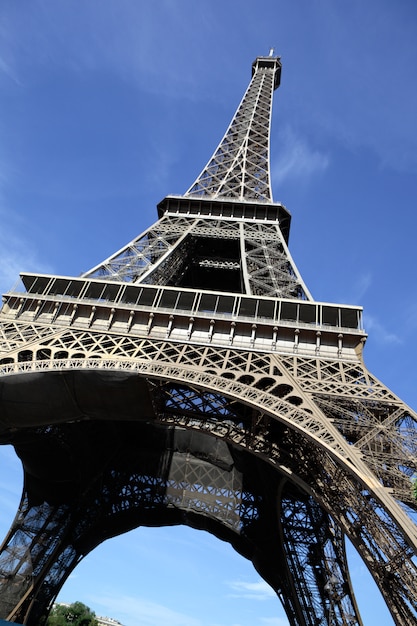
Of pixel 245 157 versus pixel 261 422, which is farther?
pixel 245 157

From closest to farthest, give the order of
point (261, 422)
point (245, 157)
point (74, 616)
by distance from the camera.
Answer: point (261, 422) < point (245, 157) < point (74, 616)

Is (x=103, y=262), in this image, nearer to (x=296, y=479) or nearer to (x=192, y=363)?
(x=192, y=363)

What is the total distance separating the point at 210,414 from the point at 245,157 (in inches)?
942

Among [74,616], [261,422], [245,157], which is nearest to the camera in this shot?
[261,422]

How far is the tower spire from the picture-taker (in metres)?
32.6

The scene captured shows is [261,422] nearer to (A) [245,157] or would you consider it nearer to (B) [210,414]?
(B) [210,414]

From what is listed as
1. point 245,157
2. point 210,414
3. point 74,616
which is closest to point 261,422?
point 210,414

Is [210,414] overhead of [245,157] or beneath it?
beneath

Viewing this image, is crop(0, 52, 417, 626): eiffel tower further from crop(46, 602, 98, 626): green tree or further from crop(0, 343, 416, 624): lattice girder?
crop(46, 602, 98, 626): green tree

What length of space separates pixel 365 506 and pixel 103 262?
1531 centimetres

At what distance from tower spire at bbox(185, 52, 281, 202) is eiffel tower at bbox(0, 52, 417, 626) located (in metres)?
0.26

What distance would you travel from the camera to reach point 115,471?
29.2 metres

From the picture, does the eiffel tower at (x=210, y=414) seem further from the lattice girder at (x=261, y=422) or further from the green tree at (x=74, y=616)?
the green tree at (x=74, y=616)

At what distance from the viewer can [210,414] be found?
17562 mm
